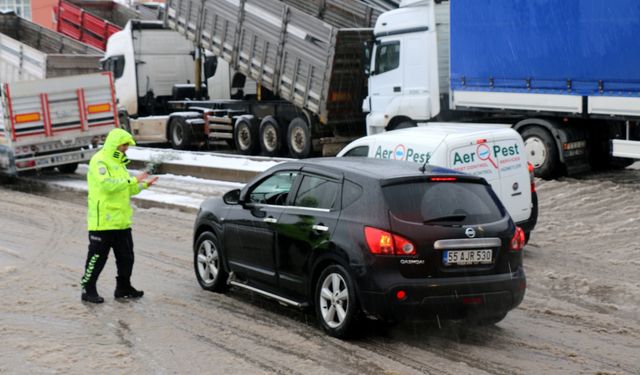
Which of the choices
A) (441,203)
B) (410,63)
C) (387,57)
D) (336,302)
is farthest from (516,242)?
(387,57)

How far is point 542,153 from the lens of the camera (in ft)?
54.4

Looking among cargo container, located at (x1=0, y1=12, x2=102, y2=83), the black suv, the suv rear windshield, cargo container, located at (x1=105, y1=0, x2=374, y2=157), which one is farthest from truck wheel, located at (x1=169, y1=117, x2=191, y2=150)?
the suv rear windshield

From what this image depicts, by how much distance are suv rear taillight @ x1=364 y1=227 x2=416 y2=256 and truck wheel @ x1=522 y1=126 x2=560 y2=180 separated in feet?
33.1

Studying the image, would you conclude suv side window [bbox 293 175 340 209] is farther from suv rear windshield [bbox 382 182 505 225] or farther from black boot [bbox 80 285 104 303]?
black boot [bbox 80 285 104 303]

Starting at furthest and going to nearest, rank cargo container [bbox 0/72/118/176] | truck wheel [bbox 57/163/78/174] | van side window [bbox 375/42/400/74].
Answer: truck wheel [bbox 57/163/78/174]
van side window [bbox 375/42/400/74]
cargo container [bbox 0/72/118/176]

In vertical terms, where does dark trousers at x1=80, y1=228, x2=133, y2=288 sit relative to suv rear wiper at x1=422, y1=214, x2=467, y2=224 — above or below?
below

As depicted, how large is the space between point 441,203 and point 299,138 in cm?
1483

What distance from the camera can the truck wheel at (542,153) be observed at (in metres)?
16.5

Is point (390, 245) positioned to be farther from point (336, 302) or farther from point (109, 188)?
point (109, 188)

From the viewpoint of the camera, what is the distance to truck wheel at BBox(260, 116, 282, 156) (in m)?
22.8

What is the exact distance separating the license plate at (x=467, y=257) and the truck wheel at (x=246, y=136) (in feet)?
54.6

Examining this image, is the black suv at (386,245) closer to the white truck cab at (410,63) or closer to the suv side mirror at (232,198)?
the suv side mirror at (232,198)

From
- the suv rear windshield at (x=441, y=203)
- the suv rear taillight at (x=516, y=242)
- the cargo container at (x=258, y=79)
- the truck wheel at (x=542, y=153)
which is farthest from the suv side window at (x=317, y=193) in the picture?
the cargo container at (x=258, y=79)

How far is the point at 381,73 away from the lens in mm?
19484
